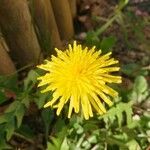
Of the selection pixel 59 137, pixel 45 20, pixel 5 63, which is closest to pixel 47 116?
pixel 59 137

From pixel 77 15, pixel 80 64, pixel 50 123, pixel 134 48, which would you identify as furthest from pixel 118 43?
pixel 80 64

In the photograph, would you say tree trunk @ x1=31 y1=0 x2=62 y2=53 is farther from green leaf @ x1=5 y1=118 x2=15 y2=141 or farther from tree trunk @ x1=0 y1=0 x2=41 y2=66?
green leaf @ x1=5 y1=118 x2=15 y2=141

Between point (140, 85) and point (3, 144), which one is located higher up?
point (140, 85)

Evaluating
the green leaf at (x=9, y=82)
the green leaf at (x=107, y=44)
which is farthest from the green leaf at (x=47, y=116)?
the green leaf at (x=107, y=44)

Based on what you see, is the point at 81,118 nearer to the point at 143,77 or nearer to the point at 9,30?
the point at 143,77

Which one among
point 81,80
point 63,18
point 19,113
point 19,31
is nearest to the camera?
point 81,80

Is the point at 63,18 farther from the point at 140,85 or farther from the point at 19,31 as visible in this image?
the point at 140,85

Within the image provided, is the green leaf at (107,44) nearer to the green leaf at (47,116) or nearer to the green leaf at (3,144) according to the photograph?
the green leaf at (47,116)
